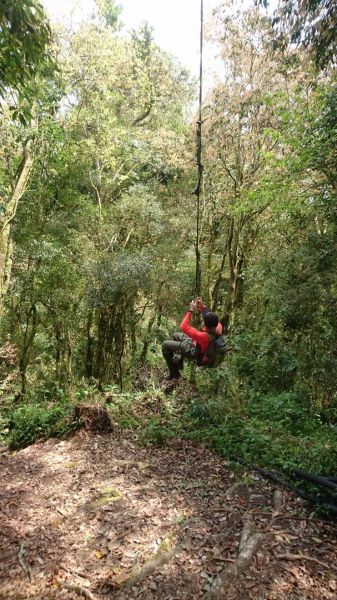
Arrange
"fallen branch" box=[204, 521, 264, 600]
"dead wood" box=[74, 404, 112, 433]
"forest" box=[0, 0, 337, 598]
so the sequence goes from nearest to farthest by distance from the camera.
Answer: "fallen branch" box=[204, 521, 264, 600], "forest" box=[0, 0, 337, 598], "dead wood" box=[74, 404, 112, 433]

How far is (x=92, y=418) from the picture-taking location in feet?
23.2

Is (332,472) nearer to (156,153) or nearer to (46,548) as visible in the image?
(46,548)

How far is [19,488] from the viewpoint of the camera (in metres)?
5.14

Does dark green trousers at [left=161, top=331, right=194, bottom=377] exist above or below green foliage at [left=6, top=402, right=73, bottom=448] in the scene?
above

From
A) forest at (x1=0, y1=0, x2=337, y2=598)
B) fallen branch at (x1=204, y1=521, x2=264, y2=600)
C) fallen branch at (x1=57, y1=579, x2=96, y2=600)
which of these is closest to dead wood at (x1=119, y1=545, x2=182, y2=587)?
fallen branch at (x1=57, y1=579, x2=96, y2=600)

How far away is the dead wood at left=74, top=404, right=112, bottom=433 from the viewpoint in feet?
23.1

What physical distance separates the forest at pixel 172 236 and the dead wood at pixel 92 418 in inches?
3.0

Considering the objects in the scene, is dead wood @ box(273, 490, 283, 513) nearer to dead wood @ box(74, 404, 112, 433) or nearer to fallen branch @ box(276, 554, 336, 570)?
fallen branch @ box(276, 554, 336, 570)

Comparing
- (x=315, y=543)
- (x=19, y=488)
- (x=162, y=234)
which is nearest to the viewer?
(x=315, y=543)

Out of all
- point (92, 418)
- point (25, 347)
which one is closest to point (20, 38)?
point (92, 418)

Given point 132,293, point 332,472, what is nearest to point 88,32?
point 132,293

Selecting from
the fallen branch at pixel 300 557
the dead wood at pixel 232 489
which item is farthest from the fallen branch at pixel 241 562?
the dead wood at pixel 232 489

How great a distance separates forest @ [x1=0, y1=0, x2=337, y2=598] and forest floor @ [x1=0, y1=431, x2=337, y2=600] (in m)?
0.93

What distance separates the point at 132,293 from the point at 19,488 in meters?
6.93
